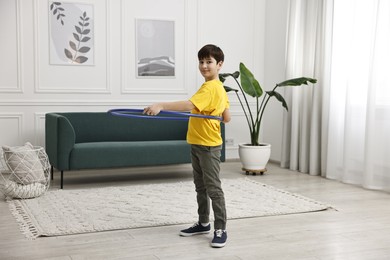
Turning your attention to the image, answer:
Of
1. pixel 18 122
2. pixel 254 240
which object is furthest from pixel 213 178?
pixel 18 122

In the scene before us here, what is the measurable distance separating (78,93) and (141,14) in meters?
1.18

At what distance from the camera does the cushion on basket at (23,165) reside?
4062 mm

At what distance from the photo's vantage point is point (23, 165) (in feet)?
13.3

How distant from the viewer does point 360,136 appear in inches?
190

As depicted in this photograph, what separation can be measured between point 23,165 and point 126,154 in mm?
1006

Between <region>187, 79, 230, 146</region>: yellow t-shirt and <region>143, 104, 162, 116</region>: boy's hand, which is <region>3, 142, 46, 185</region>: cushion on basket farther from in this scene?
→ <region>143, 104, 162, 116</region>: boy's hand

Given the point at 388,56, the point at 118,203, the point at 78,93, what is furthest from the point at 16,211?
the point at 388,56

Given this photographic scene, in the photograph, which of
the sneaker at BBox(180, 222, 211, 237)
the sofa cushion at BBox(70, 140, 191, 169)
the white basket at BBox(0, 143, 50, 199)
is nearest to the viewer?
the sneaker at BBox(180, 222, 211, 237)

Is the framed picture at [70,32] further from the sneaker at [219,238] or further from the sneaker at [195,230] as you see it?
the sneaker at [219,238]

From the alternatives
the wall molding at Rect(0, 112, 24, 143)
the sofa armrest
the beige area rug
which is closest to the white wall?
the wall molding at Rect(0, 112, 24, 143)

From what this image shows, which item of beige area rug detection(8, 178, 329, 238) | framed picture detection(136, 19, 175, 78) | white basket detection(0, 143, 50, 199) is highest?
framed picture detection(136, 19, 175, 78)

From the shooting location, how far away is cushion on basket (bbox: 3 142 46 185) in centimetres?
406

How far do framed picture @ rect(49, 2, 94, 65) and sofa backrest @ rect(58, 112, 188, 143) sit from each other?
2.26ft

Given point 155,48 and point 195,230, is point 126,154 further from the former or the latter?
point 195,230
